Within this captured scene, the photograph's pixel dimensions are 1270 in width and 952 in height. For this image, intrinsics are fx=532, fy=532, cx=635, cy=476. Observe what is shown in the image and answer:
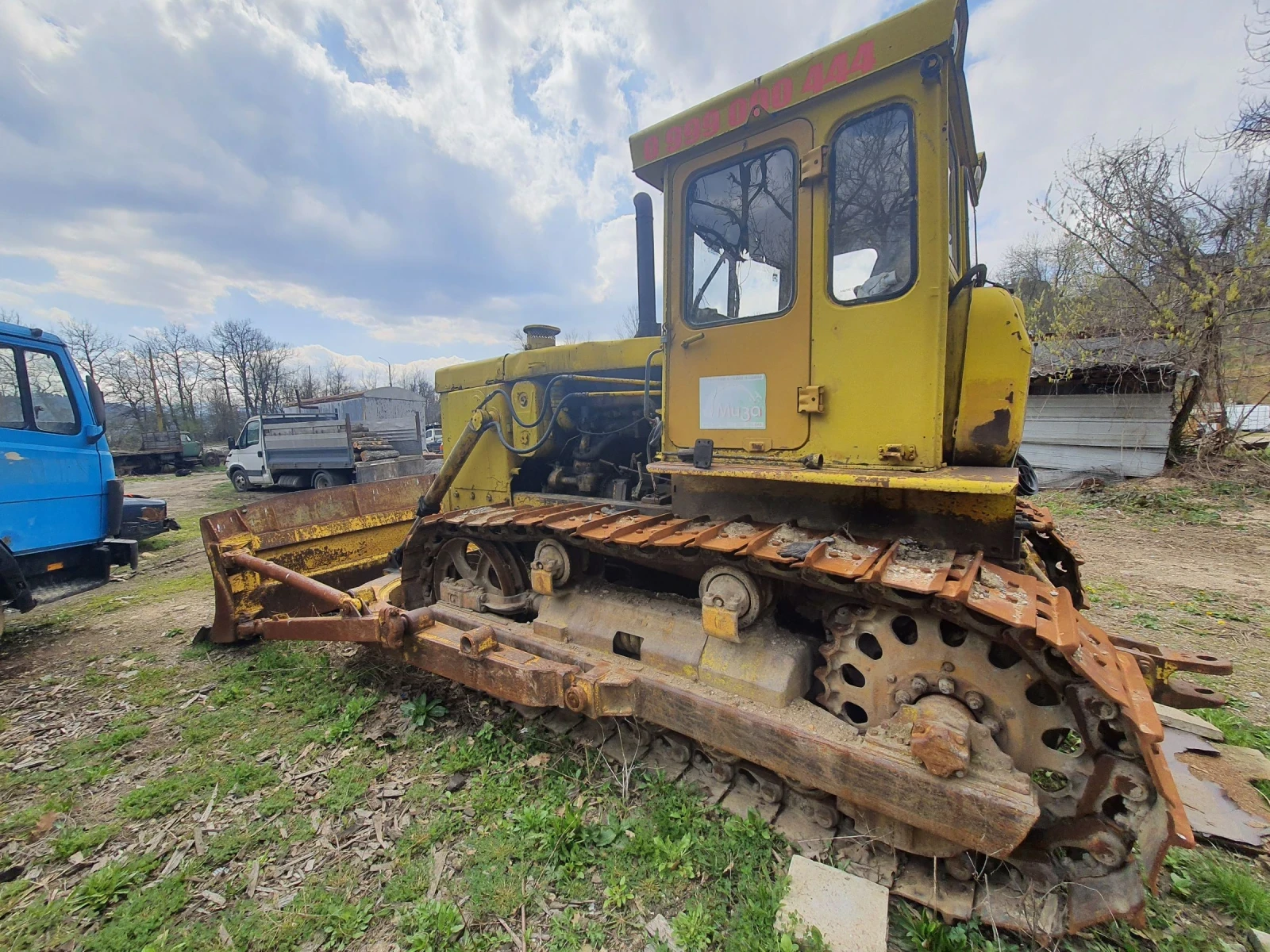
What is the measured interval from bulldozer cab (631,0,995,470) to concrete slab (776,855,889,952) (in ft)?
5.30

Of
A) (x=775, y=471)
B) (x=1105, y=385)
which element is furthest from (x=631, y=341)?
(x=1105, y=385)

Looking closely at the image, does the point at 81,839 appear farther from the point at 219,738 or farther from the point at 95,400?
the point at 95,400

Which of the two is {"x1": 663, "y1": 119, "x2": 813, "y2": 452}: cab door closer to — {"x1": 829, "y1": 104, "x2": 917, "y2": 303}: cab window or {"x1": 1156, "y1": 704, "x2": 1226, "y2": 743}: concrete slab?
{"x1": 829, "y1": 104, "x2": 917, "y2": 303}: cab window

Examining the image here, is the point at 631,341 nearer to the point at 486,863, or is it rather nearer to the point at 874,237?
the point at 874,237

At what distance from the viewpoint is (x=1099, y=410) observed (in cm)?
1102

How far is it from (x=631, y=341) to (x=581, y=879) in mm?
2998

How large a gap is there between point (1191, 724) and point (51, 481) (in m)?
8.83

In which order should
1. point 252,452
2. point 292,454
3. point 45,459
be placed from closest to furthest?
point 45,459, point 292,454, point 252,452

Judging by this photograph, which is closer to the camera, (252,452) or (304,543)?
(304,543)

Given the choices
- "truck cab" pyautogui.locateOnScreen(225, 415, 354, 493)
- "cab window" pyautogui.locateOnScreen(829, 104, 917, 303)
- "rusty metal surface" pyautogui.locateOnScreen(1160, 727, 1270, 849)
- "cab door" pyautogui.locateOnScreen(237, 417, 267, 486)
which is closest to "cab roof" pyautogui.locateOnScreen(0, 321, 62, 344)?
"cab window" pyautogui.locateOnScreen(829, 104, 917, 303)

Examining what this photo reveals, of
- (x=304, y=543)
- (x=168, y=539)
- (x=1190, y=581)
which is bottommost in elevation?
(x=1190, y=581)

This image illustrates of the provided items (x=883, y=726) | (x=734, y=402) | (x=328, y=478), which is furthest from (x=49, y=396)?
(x=328, y=478)

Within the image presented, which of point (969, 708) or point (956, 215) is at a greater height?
point (956, 215)

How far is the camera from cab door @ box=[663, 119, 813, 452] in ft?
7.94
